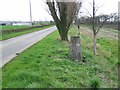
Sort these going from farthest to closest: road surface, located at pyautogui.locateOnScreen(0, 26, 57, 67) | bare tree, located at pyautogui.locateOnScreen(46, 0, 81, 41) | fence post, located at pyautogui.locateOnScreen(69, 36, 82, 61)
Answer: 1. bare tree, located at pyautogui.locateOnScreen(46, 0, 81, 41)
2. road surface, located at pyautogui.locateOnScreen(0, 26, 57, 67)
3. fence post, located at pyautogui.locateOnScreen(69, 36, 82, 61)

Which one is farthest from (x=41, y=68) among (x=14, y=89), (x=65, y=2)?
(x=65, y=2)

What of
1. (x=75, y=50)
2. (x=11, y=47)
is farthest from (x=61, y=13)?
(x=75, y=50)

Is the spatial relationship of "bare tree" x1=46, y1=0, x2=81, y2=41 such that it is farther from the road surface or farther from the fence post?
the fence post

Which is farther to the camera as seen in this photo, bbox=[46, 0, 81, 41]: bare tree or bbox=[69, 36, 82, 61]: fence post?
bbox=[46, 0, 81, 41]: bare tree

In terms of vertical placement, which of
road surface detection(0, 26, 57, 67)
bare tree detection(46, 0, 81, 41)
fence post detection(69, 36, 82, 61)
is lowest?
road surface detection(0, 26, 57, 67)

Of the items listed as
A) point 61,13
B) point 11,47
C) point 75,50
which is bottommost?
point 11,47

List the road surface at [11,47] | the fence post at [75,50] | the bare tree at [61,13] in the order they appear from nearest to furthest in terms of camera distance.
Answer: the fence post at [75,50]
the road surface at [11,47]
the bare tree at [61,13]

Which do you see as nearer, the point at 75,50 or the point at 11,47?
the point at 75,50

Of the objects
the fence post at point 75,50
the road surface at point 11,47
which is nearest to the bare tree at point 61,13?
the road surface at point 11,47

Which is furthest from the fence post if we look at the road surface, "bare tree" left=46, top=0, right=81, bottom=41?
"bare tree" left=46, top=0, right=81, bottom=41

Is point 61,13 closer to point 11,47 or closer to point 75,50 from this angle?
point 11,47

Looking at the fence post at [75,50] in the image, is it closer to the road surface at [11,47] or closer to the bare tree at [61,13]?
the road surface at [11,47]

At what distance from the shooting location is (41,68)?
386 inches

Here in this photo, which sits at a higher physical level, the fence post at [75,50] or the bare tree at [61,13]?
the bare tree at [61,13]
